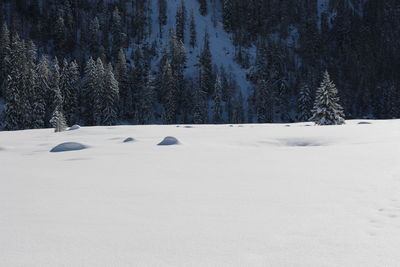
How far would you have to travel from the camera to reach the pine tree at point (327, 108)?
25.8m

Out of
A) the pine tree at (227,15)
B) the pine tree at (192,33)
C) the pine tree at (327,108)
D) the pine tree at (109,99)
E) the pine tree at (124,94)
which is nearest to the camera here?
the pine tree at (327,108)

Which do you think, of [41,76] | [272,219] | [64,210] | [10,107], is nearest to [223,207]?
[272,219]

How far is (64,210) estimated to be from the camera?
3.79 meters

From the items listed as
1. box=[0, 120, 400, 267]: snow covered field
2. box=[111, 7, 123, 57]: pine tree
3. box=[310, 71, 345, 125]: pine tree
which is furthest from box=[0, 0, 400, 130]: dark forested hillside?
box=[0, 120, 400, 267]: snow covered field

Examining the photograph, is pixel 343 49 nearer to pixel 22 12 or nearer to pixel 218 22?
pixel 218 22

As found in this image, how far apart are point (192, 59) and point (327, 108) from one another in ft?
216

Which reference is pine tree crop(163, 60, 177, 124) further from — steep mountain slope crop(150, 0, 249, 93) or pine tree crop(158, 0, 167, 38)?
pine tree crop(158, 0, 167, 38)

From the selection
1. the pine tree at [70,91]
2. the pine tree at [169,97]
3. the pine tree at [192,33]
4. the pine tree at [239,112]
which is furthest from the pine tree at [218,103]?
the pine tree at [70,91]

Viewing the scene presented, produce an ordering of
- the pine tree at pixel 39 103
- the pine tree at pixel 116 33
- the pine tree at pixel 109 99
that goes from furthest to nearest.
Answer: the pine tree at pixel 116 33 → the pine tree at pixel 109 99 → the pine tree at pixel 39 103

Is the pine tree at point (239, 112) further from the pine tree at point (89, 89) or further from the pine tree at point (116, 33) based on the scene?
the pine tree at point (116, 33)

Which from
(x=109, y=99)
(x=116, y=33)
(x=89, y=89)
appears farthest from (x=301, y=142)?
(x=116, y=33)

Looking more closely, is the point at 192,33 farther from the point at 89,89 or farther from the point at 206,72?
the point at 89,89

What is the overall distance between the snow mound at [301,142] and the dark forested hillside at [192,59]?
51.5 m

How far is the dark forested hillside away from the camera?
5931cm
